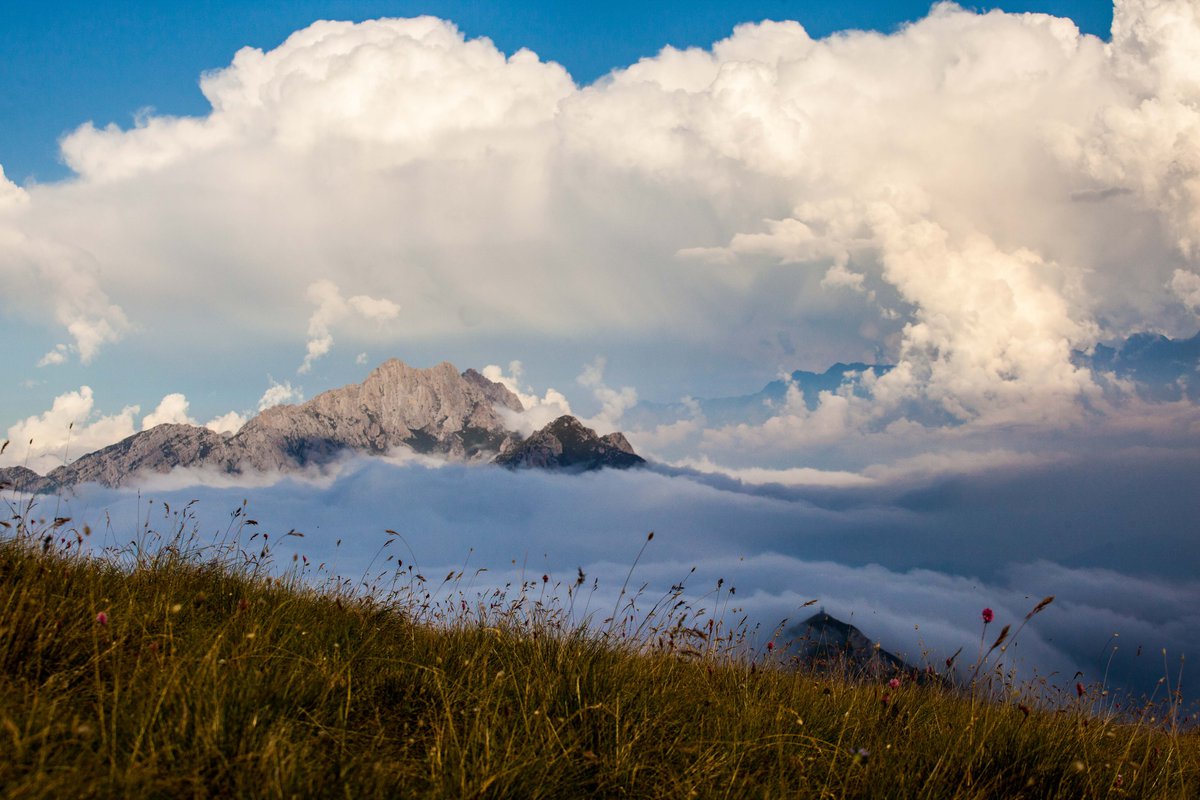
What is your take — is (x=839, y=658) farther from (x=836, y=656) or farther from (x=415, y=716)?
(x=415, y=716)

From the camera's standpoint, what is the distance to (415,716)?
4.86 meters

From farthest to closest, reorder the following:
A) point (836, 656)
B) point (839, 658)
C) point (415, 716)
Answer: point (836, 656), point (839, 658), point (415, 716)

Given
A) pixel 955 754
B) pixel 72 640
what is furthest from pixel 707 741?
pixel 72 640

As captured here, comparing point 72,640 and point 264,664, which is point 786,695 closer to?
point 264,664

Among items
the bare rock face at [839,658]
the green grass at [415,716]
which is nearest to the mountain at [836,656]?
the bare rock face at [839,658]

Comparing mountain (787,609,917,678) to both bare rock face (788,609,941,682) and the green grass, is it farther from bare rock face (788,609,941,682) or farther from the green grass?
the green grass

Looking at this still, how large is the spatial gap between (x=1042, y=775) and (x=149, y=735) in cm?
562

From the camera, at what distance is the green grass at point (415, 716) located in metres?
3.48

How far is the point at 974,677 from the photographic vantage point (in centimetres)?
614

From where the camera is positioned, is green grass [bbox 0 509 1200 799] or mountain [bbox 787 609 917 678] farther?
mountain [bbox 787 609 917 678]

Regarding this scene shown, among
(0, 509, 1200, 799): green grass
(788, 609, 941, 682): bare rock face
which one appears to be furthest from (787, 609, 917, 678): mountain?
(0, 509, 1200, 799): green grass

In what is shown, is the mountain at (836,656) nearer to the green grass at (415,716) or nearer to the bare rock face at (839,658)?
the bare rock face at (839,658)

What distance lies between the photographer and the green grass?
348 cm

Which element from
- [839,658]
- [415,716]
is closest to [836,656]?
[839,658]
